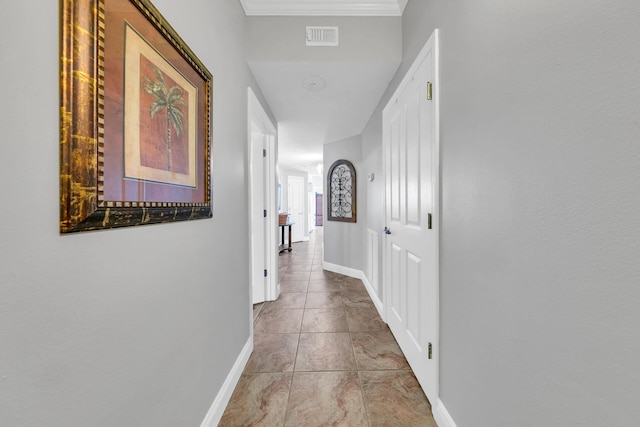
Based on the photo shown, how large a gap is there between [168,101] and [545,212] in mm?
1280

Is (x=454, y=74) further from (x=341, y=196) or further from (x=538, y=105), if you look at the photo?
(x=341, y=196)

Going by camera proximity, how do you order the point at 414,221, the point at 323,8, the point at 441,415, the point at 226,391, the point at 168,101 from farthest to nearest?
the point at 323,8, the point at 414,221, the point at 226,391, the point at 441,415, the point at 168,101

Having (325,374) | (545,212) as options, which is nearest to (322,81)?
(545,212)

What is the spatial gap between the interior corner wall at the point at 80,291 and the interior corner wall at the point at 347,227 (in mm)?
2778

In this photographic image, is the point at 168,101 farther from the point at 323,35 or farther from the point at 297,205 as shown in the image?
the point at 297,205

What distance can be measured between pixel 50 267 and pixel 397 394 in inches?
69.3

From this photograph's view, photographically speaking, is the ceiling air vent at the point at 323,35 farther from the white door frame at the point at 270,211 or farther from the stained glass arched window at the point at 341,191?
the stained glass arched window at the point at 341,191

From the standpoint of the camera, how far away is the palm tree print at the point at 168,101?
0.86 meters

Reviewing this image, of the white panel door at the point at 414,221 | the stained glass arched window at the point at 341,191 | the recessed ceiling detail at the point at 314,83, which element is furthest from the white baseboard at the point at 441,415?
the stained glass arched window at the point at 341,191

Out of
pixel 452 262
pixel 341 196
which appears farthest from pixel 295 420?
pixel 341 196

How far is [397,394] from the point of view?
61.4 inches

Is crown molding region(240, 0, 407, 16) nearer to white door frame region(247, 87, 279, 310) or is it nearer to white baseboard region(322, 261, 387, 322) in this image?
white door frame region(247, 87, 279, 310)

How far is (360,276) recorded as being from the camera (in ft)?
12.6

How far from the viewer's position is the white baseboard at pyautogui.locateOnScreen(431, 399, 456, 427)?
1.24 metres
